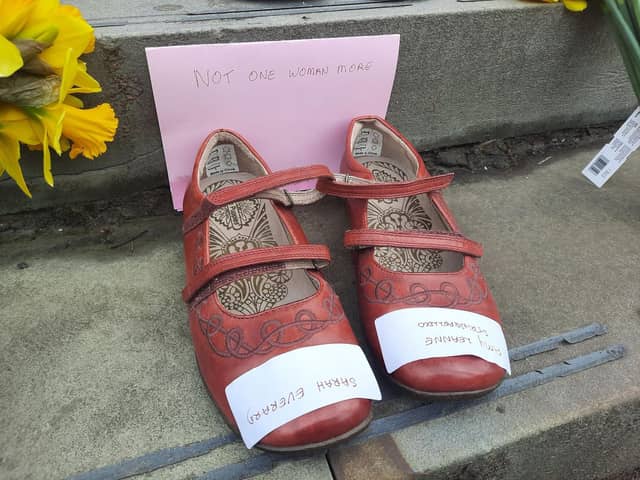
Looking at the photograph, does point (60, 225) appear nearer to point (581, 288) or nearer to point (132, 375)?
point (132, 375)

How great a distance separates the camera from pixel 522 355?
65 cm

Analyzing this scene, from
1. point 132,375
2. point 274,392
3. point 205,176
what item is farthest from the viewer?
point 205,176

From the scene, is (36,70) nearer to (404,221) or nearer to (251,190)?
(251,190)

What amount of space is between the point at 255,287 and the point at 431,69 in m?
0.50

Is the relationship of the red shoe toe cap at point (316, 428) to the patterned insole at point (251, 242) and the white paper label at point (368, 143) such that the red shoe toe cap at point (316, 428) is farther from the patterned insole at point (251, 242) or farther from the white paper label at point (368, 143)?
the white paper label at point (368, 143)

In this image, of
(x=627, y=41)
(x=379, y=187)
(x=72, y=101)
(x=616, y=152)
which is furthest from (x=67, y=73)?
(x=616, y=152)

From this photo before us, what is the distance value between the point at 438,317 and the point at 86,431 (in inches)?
16.3

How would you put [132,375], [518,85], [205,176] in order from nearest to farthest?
[132,375], [205,176], [518,85]

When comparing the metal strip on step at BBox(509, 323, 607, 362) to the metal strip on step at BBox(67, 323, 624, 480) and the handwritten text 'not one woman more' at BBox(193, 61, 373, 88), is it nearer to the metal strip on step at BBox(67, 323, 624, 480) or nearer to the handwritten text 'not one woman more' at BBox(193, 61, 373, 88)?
the metal strip on step at BBox(67, 323, 624, 480)

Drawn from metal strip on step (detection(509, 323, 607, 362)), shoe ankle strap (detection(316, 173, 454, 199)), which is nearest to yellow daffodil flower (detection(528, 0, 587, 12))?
shoe ankle strap (detection(316, 173, 454, 199))

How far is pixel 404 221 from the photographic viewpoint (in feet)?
2.60

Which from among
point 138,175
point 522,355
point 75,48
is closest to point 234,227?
point 138,175

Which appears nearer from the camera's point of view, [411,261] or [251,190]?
[251,190]

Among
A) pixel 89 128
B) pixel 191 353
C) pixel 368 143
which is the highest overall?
pixel 89 128
